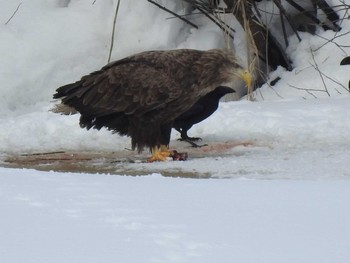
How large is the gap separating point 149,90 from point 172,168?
25.8 inches

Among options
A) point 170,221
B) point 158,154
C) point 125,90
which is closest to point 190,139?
point 158,154

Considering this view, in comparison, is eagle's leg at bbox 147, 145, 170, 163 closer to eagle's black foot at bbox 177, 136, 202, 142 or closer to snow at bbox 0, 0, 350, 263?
snow at bbox 0, 0, 350, 263

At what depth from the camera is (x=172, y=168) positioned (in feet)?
25.3

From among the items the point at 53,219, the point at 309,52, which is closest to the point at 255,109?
the point at 309,52

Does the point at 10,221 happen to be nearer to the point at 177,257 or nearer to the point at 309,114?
the point at 177,257

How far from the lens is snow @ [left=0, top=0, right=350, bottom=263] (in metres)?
3.75

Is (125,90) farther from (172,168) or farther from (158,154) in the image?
(172,168)

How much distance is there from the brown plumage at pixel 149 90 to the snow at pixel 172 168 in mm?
363

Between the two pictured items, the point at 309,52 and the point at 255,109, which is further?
A: the point at 309,52

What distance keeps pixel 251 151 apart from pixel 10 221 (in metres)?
4.44

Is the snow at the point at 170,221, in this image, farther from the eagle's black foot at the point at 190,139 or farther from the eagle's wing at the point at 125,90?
the eagle's black foot at the point at 190,139

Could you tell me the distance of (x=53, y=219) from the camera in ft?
13.5

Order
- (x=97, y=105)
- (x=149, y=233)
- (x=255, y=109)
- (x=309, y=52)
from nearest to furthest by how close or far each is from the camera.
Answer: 1. (x=149, y=233)
2. (x=97, y=105)
3. (x=255, y=109)
4. (x=309, y=52)

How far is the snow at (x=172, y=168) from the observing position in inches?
147
